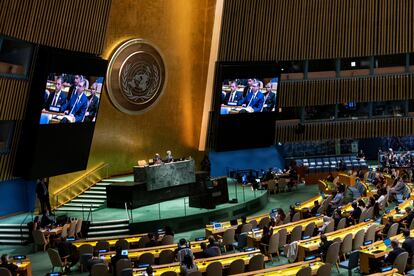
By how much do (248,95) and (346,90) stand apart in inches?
248

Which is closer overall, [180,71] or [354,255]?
[354,255]

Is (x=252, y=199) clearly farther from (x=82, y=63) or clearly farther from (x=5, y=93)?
(x=5, y=93)

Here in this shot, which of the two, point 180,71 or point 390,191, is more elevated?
point 180,71

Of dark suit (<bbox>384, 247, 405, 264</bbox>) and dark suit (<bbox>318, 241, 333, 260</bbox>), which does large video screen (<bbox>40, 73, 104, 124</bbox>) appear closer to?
dark suit (<bbox>318, 241, 333, 260</bbox>)

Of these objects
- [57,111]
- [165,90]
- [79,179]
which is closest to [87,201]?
[79,179]

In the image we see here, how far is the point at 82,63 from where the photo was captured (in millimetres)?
21250

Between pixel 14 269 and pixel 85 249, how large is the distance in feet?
7.25

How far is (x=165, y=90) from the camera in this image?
27.2 metres

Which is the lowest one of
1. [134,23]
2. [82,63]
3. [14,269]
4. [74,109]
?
[14,269]

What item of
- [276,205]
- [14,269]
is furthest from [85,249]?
[276,205]

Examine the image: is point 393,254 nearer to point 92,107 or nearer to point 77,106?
point 77,106

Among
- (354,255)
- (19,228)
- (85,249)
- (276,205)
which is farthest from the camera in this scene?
(276,205)

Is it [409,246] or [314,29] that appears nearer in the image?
[409,246]

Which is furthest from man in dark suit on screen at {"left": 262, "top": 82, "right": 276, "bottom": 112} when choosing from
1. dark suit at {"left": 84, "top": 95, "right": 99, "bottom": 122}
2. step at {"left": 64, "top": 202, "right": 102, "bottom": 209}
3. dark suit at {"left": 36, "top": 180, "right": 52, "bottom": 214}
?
dark suit at {"left": 36, "top": 180, "right": 52, "bottom": 214}
